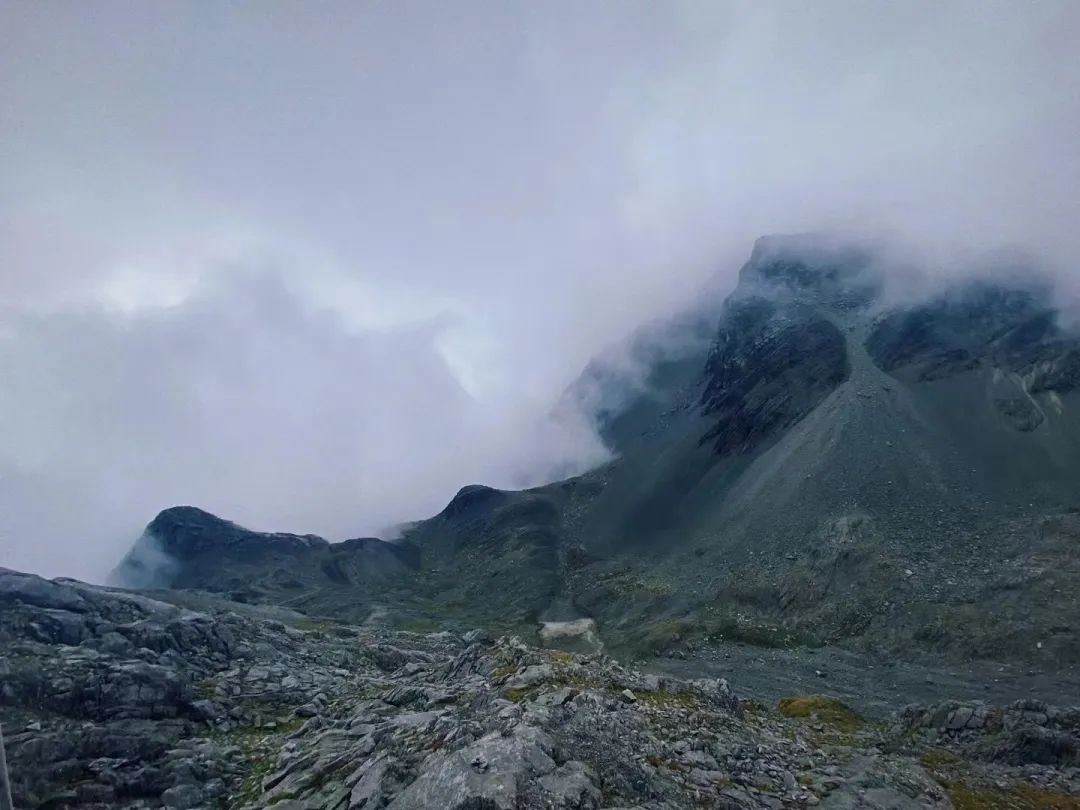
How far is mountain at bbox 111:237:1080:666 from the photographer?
87.0m

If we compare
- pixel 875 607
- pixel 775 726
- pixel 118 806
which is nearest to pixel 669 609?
pixel 875 607

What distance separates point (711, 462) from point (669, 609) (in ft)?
206

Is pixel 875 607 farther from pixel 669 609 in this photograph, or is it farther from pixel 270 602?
pixel 270 602

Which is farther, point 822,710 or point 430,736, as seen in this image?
point 822,710

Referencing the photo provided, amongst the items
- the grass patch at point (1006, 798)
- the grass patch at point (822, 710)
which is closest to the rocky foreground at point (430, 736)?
the grass patch at point (1006, 798)

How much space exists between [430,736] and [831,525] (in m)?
100

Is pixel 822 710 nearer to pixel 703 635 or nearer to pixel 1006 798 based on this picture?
pixel 1006 798

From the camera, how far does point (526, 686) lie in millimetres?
28594

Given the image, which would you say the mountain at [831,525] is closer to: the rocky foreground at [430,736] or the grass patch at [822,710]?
the grass patch at [822,710]

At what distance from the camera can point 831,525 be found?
10962cm

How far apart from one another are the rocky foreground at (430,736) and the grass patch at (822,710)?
2.83 metres

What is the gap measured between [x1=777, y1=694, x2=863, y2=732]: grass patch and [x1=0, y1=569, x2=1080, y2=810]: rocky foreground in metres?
2.83

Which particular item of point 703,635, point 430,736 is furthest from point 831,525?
point 430,736

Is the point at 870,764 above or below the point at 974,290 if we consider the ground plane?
below
